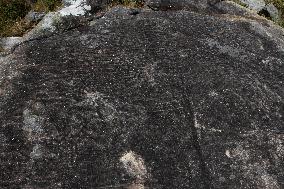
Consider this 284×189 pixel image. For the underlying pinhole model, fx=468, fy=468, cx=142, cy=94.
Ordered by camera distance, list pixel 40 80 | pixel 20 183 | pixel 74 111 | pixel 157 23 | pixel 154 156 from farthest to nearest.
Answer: pixel 157 23 < pixel 40 80 < pixel 74 111 < pixel 154 156 < pixel 20 183

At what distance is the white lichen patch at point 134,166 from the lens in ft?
11.8

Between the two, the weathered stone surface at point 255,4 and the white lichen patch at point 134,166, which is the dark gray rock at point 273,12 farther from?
the white lichen patch at point 134,166

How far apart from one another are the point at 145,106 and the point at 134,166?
26.5 inches

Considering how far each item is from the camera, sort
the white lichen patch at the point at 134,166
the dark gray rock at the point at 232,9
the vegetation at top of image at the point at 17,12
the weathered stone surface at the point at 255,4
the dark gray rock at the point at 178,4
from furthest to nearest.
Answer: the weathered stone surface at the point at 255,4 < the dark gray rock at the point at 232,9 < the dark gray rock at the point at 178,4 < the vegetation at top of image at the point at 17,12 < the white lichen patch at the point at 134,166

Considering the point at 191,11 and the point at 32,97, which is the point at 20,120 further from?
the point at 191,11

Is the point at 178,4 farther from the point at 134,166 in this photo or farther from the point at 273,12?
the point at 134,166

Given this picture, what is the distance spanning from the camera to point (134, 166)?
12.0 ft

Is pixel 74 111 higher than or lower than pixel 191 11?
lower

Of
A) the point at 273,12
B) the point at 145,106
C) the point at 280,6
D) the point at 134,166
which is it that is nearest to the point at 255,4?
the point at 273,12

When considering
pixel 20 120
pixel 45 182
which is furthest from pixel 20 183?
pixel 20 120

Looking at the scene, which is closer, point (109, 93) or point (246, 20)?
point (109, 93)

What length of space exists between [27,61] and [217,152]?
1.97 metres

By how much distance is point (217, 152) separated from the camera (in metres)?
3.83

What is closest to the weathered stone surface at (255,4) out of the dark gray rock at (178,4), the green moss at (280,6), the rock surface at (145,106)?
the green moss at (280,6)
